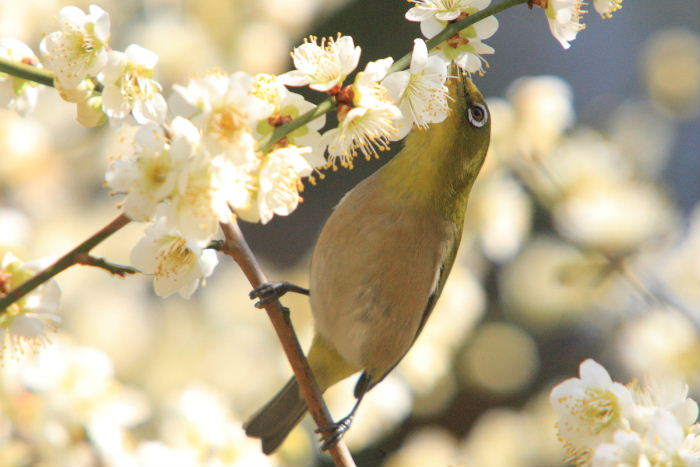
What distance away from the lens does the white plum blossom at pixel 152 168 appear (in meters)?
1.00

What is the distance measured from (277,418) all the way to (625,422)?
1488 mm

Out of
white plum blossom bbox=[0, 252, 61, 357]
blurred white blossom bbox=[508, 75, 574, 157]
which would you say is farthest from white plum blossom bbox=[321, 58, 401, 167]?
blurred white blossom bbox=[508, 75, 574, 157]

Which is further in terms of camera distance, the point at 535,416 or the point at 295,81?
the point at 535,416

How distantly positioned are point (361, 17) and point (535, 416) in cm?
242

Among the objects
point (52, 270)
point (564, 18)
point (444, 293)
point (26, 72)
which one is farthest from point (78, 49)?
→ point (444, 293)

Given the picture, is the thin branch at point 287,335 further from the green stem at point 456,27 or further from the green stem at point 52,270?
the green stem at point 456,27

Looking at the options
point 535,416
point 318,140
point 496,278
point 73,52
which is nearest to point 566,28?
point 318,140

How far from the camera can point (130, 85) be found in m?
1.19

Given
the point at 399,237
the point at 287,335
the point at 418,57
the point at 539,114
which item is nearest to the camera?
the point at 418,57

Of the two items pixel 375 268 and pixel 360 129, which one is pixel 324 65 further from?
pixel 375 268

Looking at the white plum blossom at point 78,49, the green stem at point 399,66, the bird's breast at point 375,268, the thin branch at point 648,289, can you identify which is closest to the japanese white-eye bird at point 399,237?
the bird's breast at point 375,268

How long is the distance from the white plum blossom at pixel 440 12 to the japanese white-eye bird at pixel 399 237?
2.67 feet

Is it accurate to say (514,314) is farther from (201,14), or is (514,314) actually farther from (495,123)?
(201,14)

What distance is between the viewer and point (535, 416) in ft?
10.7
